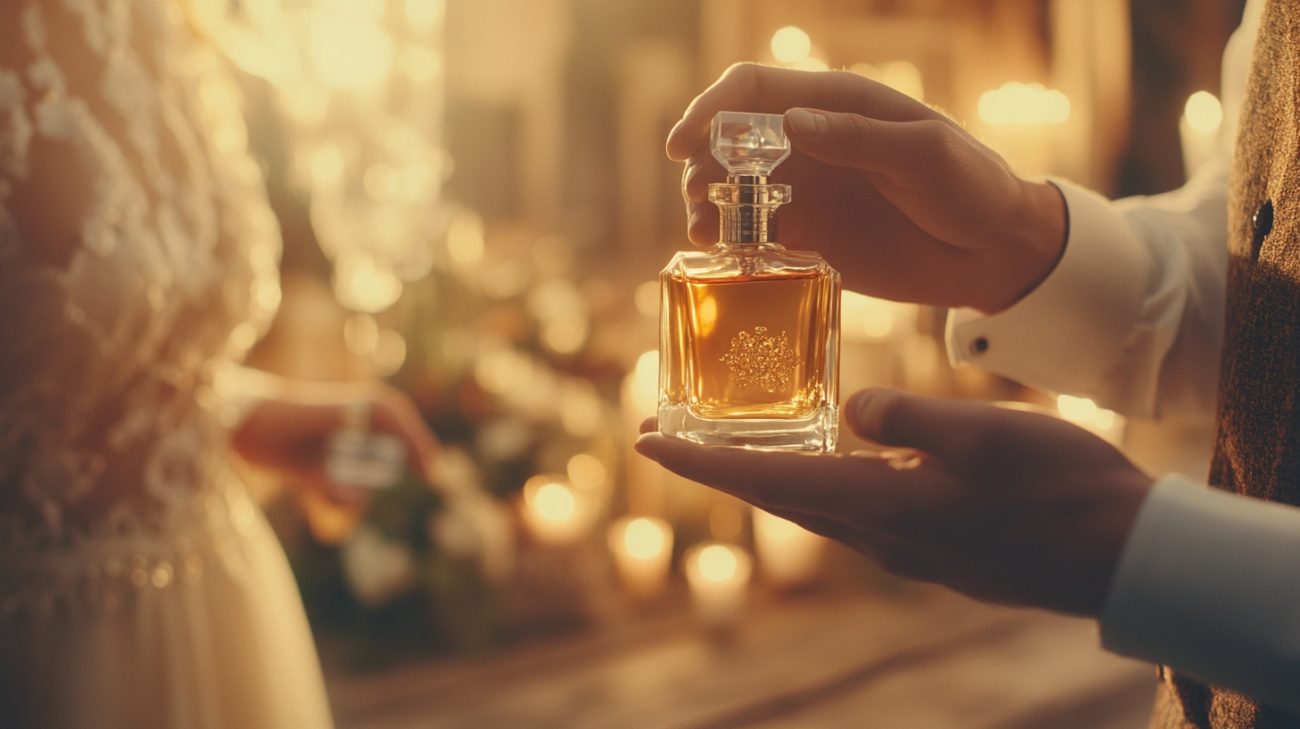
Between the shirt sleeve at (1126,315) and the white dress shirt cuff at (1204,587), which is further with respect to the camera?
the shirt sleeve at (1126,315)

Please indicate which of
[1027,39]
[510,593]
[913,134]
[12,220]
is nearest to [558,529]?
[510,593]

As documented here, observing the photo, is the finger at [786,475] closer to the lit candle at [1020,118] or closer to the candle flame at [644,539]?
the candle flame at [644,539]

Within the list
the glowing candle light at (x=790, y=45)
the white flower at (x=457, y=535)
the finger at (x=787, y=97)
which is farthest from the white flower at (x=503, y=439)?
the finger at (x=787, y=97)

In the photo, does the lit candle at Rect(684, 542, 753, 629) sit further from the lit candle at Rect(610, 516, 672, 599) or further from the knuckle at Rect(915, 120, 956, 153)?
the knuckle at Rect(915, 120, 956, 153)

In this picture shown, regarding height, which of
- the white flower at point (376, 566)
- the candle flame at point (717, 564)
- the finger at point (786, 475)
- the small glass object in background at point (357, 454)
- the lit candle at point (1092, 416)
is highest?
the finger at point (786, 475)

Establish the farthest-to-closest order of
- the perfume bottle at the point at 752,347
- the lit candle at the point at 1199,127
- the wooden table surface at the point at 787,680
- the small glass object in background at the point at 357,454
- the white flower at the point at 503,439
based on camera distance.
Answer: the white flower at the point at 503,439
the lit candle at the point at 1199,127
the wooden table surface at the point at 787,680
the small glass object in background at the point at 357,454
the perfume bottle at the point at 752,347

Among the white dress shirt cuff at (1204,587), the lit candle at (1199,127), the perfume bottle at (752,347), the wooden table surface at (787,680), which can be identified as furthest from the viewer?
the lit candle at (1199,127)
